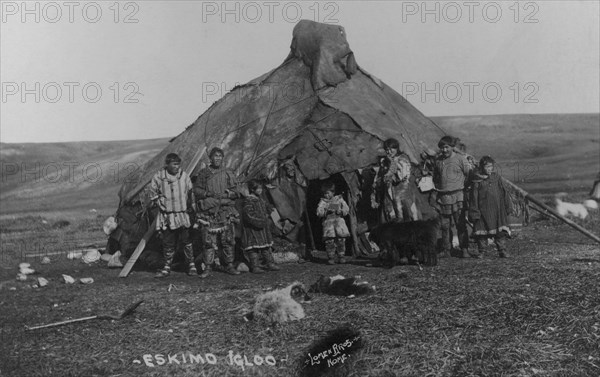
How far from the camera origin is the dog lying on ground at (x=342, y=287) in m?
7.28

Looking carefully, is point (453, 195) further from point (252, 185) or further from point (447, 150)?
point (252, 185)

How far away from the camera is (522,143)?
4150cm

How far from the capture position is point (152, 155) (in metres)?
42.2

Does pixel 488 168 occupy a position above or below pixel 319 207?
above

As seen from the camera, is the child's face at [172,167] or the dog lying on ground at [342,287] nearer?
the dog lying on ground at [342,287]

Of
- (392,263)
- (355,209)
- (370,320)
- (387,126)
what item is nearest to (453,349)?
(370,320)

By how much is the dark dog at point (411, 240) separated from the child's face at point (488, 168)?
135 centimetres

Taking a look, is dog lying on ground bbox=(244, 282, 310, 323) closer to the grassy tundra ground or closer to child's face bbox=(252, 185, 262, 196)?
the grassy tundra ground

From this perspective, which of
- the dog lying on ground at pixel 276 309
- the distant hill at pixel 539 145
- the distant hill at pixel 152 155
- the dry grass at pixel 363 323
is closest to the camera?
the dry grass at pixel 363 323

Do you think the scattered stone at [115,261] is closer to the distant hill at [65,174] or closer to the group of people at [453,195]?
the group of people at [453,195]

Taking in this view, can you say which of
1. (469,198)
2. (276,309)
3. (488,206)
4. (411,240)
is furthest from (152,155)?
(276,309)

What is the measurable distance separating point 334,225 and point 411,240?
→ 1477 mm

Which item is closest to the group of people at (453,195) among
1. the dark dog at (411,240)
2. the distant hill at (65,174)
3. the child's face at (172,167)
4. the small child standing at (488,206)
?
the small child standing at (488,206)

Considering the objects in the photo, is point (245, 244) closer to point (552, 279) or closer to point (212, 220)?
point (212, 220)
